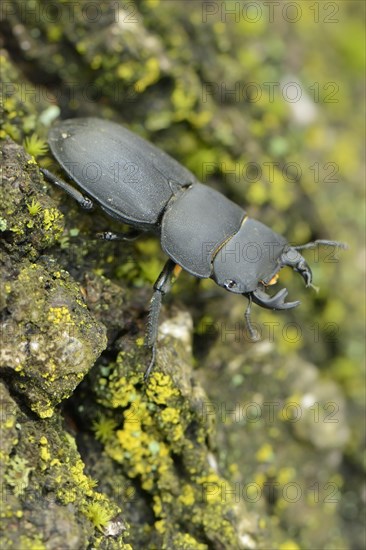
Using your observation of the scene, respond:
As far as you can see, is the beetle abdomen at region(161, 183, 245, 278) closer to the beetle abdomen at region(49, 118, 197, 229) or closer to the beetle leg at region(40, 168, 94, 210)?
the beetle abdomen at region(49, 118, 197, 229)

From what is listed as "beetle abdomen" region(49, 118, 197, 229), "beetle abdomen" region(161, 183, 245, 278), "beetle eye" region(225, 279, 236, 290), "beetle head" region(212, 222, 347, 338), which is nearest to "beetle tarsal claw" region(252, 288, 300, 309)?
"beetle head" region(212, 222, 347, 338)

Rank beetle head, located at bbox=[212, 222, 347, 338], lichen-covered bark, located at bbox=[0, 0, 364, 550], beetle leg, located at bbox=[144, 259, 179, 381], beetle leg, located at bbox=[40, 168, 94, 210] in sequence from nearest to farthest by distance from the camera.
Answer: lichen-covered bark, located at bbox=[0, 0, 364, 550] → beetle leg, located at bbox=[144, 259, 179, 381] → beetle leg, located at bbox=[40, 168, 94, 210] → beetle head, located at bbox=[212, 222, 347, 338]

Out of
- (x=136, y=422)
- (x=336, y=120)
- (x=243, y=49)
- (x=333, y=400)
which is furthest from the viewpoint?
(x=336, y=120)

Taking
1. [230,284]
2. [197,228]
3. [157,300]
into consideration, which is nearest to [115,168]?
[197,228]

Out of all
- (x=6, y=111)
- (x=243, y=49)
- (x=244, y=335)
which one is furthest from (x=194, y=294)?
(x=243, y=49)

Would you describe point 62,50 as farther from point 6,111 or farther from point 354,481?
point 354,481

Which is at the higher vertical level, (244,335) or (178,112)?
(178,112)

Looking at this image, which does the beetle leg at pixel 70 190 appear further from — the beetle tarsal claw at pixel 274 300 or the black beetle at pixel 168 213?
the beetle tarsal claw at pixel 274 300

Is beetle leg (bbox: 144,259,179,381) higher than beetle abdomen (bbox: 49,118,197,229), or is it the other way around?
beetle abdomen (bbox: 49,118,197,229)
